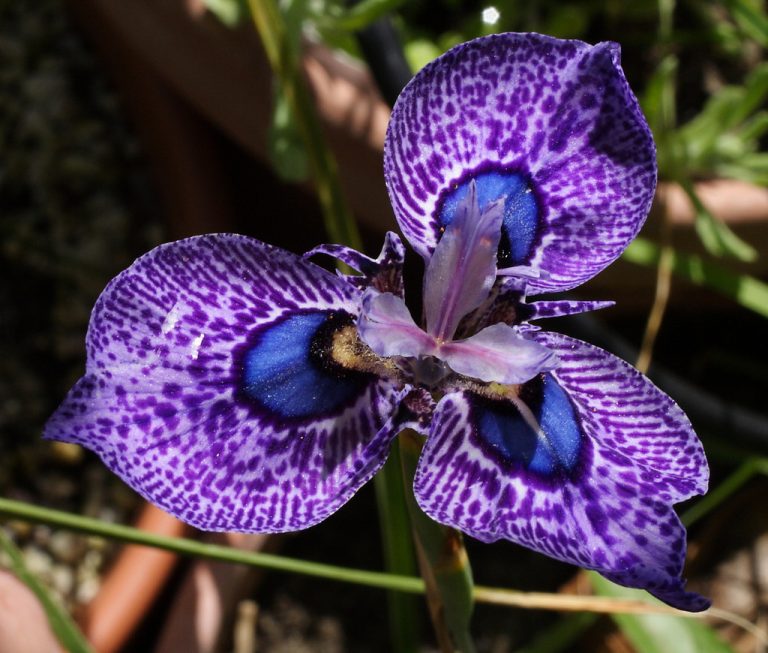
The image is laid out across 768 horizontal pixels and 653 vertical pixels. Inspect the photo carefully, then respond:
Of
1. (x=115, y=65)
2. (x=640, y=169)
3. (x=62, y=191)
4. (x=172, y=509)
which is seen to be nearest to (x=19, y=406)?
(x=62, y=191)

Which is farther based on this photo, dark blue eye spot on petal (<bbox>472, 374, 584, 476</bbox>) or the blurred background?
the blurred background

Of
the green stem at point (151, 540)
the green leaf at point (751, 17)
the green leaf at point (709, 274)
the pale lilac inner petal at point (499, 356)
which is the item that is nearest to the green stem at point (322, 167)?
the green stem at point (151, 540)

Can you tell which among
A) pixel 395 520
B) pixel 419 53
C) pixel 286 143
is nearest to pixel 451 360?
pixel 395 520

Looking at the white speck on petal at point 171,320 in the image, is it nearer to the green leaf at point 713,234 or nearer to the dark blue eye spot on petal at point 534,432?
the dark blue eye spot on petal at point 534,432

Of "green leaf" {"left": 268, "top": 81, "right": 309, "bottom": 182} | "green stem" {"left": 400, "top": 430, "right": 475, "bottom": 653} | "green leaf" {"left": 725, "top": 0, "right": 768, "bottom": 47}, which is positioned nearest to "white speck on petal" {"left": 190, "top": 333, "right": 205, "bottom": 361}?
"green stem" {"left": 400, "top": 430, "right": 475, "bottom": 653}

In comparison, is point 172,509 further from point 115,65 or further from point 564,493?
point 115,65

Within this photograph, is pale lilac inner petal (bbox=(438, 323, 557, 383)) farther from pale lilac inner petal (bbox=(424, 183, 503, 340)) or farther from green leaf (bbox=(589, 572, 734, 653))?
green leaf (bbox=(589, 572, 734, 653))
